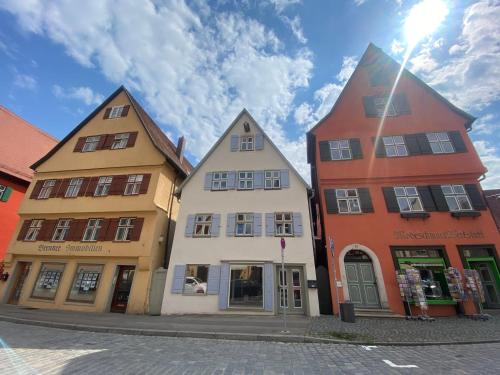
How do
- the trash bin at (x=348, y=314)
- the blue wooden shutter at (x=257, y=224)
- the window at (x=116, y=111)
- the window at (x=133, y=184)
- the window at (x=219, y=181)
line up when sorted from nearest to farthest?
the trash bin at (x=348, y=314), the blue wooden shutter at (x=257, y=224), the window at (x=219, y=181), the window at (x=133, y=184), the window at (x=116, y=111)

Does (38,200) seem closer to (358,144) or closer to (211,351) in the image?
(211,351)

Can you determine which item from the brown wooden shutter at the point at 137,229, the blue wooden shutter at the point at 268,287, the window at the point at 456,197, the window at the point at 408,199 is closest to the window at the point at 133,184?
the brown wooden shutter at the point at 137,229

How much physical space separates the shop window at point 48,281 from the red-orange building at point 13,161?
19.0ft

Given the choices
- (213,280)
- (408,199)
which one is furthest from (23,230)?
(408,199)

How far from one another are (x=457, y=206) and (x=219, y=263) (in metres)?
12.7

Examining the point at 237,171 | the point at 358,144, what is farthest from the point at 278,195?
the point at 358,144

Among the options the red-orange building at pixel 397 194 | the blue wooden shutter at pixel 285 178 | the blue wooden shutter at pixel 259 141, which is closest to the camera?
the red-orange building at pixel 397 194

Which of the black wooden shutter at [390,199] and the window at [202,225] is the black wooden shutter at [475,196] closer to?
the black wooden shutter at [390,199]

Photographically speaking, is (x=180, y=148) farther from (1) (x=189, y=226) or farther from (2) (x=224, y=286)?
(2) (x=224, y=286)

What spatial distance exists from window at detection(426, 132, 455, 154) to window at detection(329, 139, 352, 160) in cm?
449

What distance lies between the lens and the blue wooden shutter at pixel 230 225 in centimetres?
1312

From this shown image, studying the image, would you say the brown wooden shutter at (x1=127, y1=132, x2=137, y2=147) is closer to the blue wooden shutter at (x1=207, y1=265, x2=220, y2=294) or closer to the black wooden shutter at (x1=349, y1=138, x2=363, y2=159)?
the blue wooden shutter at (x1=207, y1=265, x2=220, y2=294)

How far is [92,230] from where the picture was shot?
14.7m

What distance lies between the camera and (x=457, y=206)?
476 inches
